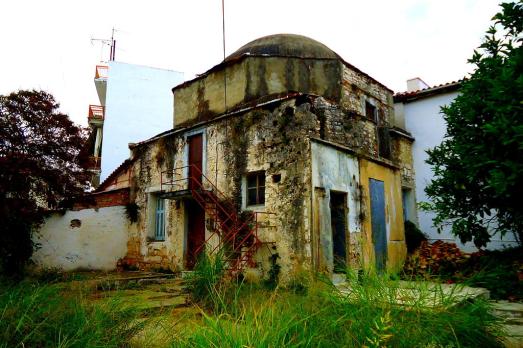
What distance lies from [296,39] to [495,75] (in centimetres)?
790

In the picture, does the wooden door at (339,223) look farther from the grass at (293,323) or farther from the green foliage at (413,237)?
the grass at (293,323)

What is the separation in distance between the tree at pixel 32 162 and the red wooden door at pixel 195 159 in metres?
2.90

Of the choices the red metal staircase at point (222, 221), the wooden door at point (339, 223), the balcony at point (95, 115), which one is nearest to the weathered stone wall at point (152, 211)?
the red metal staircase at point (222, 221)

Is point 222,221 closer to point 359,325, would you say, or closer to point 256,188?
point 256,188

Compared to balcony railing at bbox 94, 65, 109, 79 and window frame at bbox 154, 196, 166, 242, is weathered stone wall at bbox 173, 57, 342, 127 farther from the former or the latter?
balcony railing at bbox 94, 65, 109, 79

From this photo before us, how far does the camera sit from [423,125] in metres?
14.2

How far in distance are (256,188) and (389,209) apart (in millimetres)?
4284

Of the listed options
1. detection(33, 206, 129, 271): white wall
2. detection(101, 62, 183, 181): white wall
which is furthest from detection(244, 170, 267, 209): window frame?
detection(101, 62, 183, 181): white wall

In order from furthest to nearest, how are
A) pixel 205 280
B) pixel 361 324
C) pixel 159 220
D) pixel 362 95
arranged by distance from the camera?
pixel 362 95 → pixel 159 220 → pixel 205 280 → pixel 361 324

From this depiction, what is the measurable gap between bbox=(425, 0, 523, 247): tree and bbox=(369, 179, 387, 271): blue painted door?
4.17 meters

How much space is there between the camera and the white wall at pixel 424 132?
1355cm

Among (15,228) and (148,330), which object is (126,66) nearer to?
(15,228)

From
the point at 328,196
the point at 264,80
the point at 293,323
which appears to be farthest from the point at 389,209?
the point at 293,323

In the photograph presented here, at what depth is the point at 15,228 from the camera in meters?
9.15
